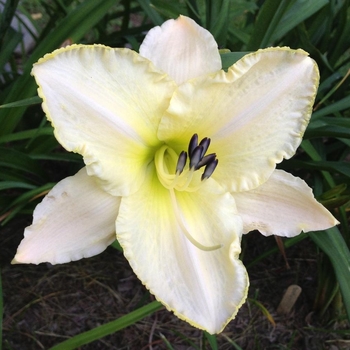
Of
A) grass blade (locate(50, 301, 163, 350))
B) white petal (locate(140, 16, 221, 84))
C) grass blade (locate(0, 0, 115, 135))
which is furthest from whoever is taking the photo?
grass blade (locate(0, 0, 115, 135))

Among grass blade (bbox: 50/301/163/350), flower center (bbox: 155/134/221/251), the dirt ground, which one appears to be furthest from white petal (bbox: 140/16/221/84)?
the dirt ground

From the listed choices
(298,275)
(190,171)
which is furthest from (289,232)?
(298,275)

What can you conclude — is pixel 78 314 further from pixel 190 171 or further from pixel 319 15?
pixel 319 15

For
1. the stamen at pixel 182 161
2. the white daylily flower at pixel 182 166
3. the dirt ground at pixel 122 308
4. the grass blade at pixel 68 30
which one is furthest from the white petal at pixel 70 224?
the dirt ground at pixel 122 308

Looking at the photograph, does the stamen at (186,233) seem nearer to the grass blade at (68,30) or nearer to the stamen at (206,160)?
the stamen at (206,160)

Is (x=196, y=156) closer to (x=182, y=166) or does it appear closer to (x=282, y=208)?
(x=182, y=166)

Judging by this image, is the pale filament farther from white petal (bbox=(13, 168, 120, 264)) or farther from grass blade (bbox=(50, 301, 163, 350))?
grass blade (bbox=(50, 301, 163, 350))

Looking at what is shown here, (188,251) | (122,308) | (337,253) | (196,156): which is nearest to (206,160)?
(196,156)
